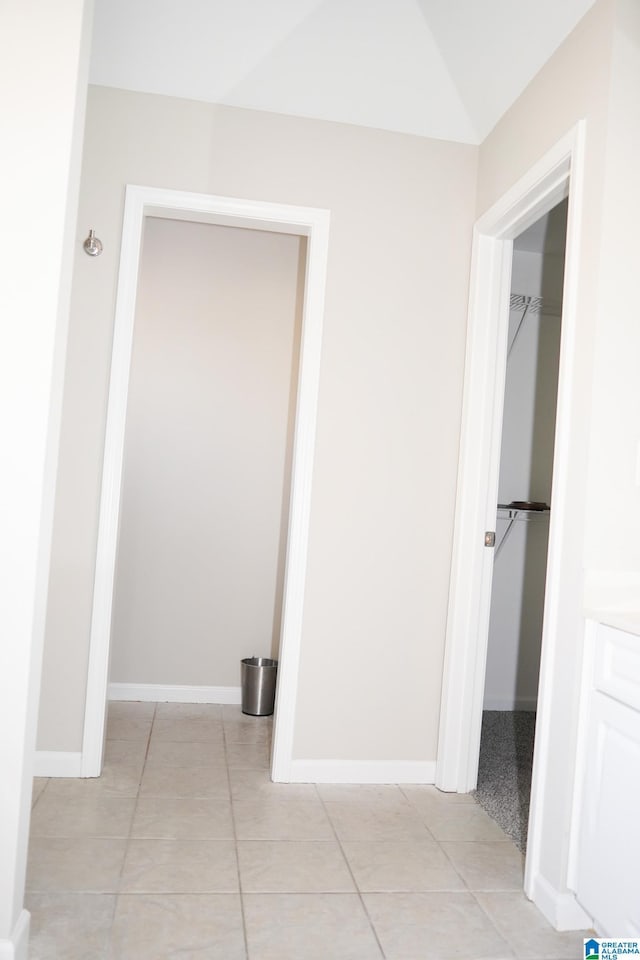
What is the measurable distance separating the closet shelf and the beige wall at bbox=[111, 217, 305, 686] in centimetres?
117

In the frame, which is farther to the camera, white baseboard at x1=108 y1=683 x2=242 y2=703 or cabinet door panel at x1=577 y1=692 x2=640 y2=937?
white baseboard at x1=108 y1=683 x2=242 y2=703

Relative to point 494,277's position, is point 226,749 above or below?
below

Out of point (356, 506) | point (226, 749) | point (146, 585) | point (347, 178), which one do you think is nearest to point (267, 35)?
point (347, 178)

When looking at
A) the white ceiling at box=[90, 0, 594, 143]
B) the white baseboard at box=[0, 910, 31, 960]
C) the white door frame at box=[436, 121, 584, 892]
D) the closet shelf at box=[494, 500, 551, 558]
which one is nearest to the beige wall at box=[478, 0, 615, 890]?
the white ceiling at box=[90, 0, 594, 143]

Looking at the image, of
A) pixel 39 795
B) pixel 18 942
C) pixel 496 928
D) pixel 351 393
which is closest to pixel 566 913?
pixel 496 928

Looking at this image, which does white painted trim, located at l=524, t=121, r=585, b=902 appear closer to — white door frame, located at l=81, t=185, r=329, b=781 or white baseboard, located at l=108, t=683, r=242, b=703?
white door frame, located at l=81, t=185, r=329, b=781

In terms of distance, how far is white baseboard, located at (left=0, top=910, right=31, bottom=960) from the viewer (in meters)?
1.73

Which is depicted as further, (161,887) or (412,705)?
(412,705)

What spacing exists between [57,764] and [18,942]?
119 centimetres

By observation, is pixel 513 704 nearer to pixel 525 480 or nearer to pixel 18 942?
pixel 525 480

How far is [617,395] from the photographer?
6.92ft

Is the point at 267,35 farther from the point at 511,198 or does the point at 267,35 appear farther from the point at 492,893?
the point at 492,893

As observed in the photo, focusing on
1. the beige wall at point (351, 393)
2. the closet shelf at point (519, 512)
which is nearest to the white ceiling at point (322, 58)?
the beige wall at point (351, 393)

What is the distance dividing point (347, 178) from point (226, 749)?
94.6 inches
